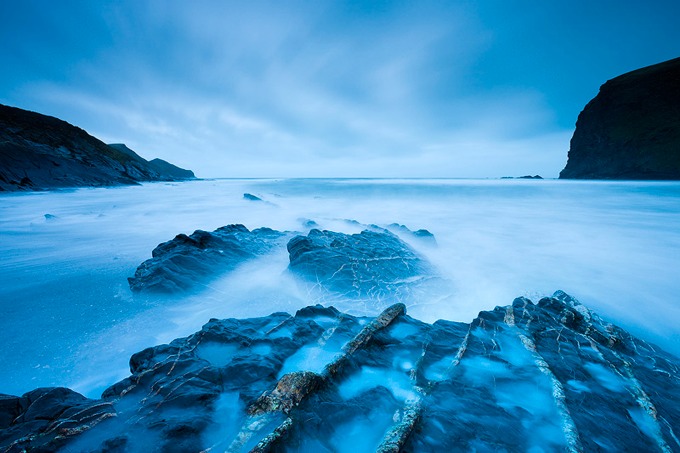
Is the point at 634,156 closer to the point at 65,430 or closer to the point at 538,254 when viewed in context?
the point at 538,254

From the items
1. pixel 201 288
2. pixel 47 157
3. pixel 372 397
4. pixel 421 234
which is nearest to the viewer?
pixel 372 397

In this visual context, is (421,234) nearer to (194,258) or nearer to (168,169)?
(194,258)

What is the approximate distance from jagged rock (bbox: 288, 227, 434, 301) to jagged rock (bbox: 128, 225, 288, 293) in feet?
4.60

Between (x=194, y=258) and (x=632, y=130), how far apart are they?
238ft

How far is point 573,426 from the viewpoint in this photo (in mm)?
1868

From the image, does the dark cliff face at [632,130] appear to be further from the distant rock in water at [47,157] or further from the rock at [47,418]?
the distant rock in water at [47,157]

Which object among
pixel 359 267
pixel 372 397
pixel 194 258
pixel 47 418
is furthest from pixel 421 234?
pixel 47 418

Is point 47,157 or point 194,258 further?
point 47,157

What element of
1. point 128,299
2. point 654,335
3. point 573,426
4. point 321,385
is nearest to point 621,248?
point 654,335

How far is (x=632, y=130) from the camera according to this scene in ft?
154

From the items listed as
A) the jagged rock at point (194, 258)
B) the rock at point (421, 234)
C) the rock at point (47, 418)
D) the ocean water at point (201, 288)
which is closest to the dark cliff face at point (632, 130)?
the ocean water at point (201, 288)

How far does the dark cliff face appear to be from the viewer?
140 ft

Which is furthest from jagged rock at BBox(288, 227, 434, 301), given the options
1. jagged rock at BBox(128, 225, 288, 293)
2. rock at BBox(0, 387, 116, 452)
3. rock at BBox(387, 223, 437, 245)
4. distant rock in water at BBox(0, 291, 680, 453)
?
rock at BBox(0, 387, 116, 452)

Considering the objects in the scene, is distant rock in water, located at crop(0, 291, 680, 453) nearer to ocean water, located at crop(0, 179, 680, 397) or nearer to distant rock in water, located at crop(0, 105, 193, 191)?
ocean water, located at crop(0, 179, 680, 397)
